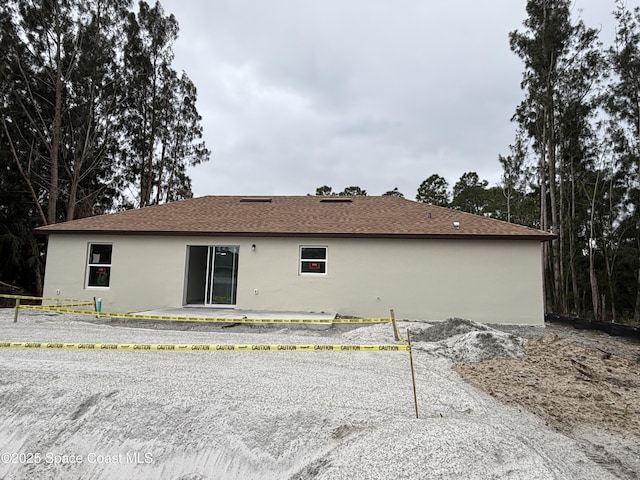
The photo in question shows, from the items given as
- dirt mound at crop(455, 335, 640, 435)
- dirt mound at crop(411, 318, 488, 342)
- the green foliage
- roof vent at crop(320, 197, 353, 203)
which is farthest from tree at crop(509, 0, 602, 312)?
the green foliage

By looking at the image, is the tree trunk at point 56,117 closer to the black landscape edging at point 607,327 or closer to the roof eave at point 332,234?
the roof eave at point 332,234

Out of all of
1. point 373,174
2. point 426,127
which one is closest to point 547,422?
point 426,127

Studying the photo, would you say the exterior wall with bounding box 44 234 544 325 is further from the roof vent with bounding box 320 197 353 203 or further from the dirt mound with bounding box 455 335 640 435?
the roof vent with bounding box 320 197 353 203

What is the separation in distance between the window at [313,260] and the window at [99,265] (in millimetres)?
6770

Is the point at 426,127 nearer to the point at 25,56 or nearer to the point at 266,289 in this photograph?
the point at 266,289

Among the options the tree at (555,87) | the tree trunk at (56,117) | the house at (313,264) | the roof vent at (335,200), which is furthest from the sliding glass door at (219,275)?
the tree at (555,87)

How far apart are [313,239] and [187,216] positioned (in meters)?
5.31

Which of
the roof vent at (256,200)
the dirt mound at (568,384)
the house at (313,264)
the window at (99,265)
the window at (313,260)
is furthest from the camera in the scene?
the roof vent at (256,200)

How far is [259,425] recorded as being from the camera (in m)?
3.76

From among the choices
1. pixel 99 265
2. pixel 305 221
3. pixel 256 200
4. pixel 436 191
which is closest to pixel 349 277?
pixel 305 221

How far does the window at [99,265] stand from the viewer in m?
13.2

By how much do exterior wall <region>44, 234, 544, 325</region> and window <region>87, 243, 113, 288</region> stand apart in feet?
0.70

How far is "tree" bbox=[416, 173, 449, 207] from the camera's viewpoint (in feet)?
129

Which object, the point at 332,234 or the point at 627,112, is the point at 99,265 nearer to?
the point at 332,234
